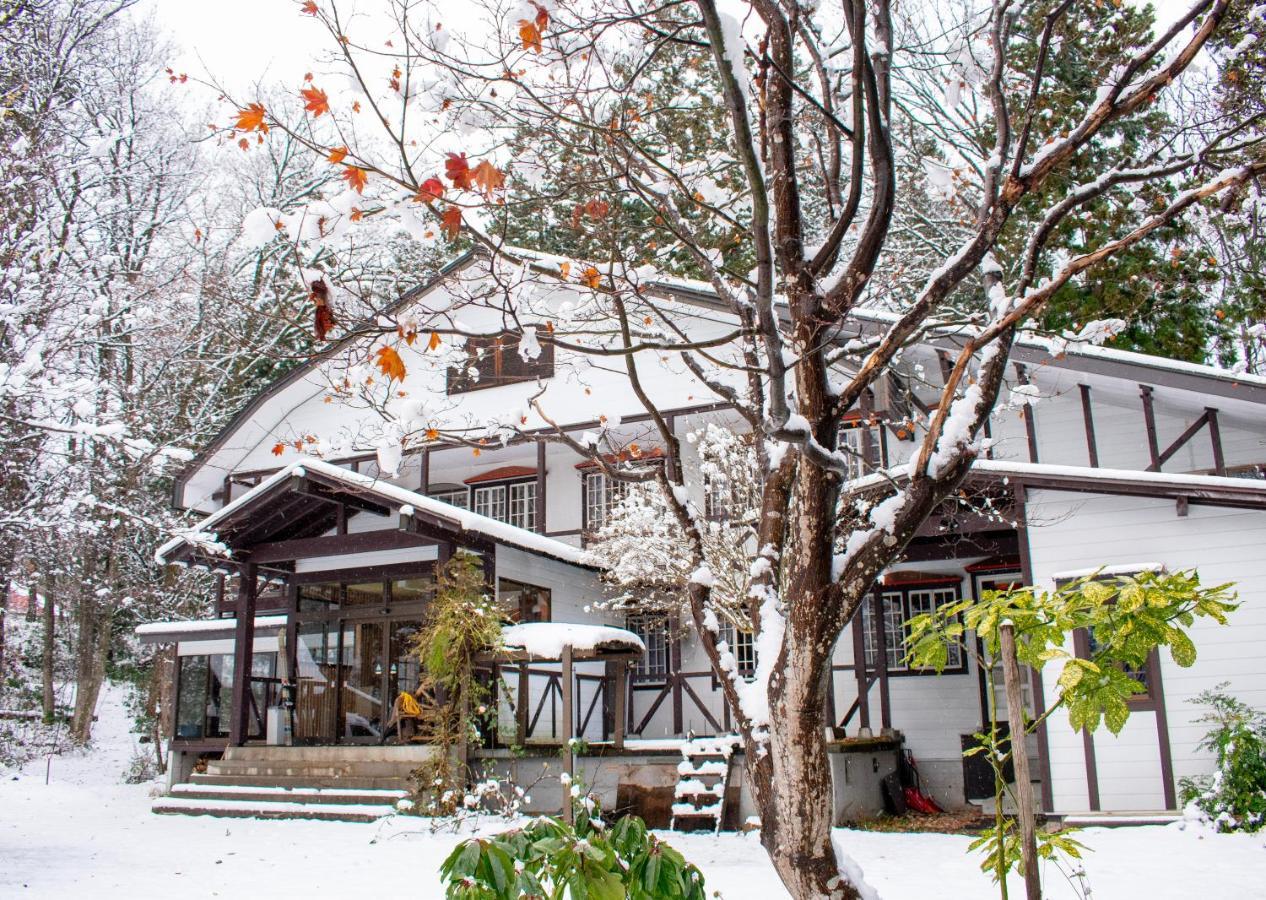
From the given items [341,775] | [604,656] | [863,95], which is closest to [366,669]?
[341,775]

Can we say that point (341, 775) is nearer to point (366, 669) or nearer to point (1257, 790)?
point (366, 669)

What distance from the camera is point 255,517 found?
15031mm

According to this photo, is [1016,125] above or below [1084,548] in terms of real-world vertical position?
above

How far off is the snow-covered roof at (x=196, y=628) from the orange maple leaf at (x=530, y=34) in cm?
1394

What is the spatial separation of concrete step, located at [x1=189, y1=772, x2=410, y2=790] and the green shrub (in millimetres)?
8698

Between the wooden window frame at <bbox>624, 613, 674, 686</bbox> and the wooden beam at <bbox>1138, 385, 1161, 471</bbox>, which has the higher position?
the wooden beam at <bbox>1138, 385, 1161, 471</bbox>

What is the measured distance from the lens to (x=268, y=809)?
12938 millimetres

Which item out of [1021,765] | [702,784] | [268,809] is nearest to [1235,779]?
[702,784]

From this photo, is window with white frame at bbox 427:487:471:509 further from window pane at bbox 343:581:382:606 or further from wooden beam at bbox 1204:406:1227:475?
wooden beam at bbox 1204:406:1227:475

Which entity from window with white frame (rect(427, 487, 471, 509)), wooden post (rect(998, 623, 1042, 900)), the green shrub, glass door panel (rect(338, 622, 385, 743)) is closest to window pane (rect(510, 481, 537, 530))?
window with white frame (rect(427, 487, 471, 509))

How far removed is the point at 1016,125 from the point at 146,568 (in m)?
19.5

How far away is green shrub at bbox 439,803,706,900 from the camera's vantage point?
158 inches

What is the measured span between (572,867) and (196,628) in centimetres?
1495

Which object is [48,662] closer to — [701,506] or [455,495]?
[455,495]
